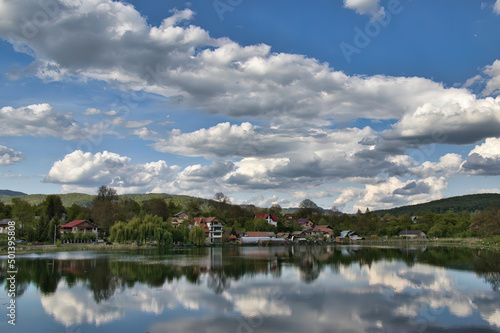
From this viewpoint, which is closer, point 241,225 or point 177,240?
point 177,240

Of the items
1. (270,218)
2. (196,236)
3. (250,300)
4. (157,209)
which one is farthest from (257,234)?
(250,300)

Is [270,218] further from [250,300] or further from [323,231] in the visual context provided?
[250,300]

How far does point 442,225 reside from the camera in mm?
105438

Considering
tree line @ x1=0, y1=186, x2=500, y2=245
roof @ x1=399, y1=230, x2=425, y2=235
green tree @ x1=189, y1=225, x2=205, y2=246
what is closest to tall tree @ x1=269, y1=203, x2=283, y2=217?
tree line @ x1=0, y1=186, x2=500, y2=245

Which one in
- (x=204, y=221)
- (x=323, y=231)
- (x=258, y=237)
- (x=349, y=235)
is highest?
(x=204, y=221)

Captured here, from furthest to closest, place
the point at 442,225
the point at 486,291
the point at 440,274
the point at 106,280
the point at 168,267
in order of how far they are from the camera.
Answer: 1. the point at 442,225
2. the point at 168,267
3. the point at 440,274
4. the point at 106,280
5. the point at 486,291

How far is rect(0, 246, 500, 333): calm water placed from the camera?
54.9 feet

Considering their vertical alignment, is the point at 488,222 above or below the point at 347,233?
above

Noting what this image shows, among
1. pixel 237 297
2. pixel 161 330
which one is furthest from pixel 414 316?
pixel 161 330

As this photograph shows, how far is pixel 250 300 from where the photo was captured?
2180 centimetres

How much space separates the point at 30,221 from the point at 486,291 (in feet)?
268

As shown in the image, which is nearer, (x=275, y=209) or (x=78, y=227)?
(x=78, y=227)

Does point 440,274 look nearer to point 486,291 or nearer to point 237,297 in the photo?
point 486,291

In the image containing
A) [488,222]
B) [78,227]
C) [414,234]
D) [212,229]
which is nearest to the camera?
[488,222]
